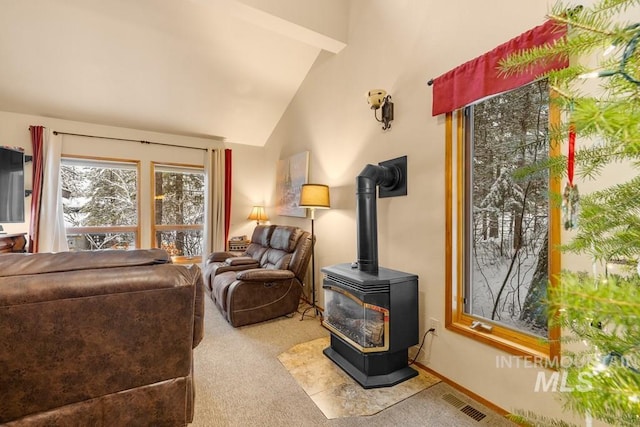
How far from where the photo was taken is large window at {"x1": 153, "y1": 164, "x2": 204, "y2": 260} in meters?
4.74

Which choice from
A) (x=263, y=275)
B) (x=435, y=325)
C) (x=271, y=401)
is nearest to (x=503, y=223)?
(x=435, y=325)

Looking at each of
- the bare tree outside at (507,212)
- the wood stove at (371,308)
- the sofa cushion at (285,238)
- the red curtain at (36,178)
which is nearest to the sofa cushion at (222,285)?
the sofa cushion at (285,238)

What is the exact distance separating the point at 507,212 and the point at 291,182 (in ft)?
9.90

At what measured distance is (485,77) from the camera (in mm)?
1773

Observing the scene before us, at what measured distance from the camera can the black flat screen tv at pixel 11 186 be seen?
3041 millimetres

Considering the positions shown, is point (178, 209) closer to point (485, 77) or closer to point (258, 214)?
point (258, 214)

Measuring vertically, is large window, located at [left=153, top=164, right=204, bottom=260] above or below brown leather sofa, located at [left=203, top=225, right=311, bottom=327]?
above

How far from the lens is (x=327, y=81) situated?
352 cm

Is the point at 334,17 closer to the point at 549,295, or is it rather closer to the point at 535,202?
the point at 535,202

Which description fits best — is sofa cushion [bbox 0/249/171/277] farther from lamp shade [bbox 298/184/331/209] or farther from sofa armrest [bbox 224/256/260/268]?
sofa armrest [bbox 224/256/260/268]

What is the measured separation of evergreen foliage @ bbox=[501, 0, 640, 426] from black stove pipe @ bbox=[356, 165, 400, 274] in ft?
5.26

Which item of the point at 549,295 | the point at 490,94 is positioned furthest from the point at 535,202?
the point at 549,295

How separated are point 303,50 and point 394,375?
12.6 feet

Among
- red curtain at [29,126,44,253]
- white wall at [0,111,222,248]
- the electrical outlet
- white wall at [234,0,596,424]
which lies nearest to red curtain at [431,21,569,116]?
white wall at [234,0,596,424]
